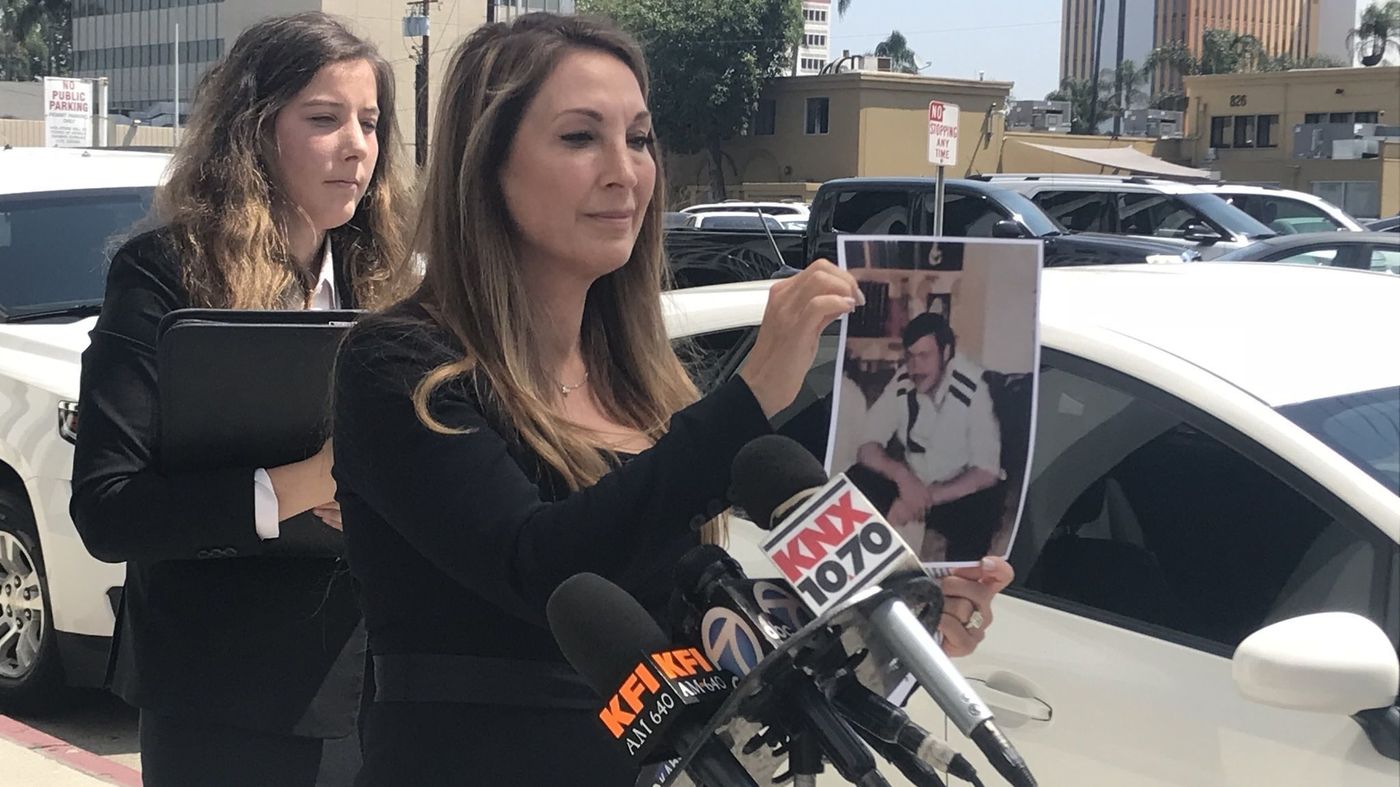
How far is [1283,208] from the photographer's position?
61.5 feet

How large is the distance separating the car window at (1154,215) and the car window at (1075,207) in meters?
0.34

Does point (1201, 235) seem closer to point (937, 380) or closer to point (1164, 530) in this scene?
point (1164, 530)

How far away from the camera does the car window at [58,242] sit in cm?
611

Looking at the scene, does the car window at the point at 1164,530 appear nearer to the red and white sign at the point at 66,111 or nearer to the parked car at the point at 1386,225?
the parked car at the point at 1386,225

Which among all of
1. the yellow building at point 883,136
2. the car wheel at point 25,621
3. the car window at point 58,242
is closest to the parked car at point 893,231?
the car window at point 58,242

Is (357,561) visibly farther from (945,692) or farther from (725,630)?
(945,692)

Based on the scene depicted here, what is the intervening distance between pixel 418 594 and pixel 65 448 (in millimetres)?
4057

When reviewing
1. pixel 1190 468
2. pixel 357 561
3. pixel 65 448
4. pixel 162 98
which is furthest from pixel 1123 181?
pixel 162 98

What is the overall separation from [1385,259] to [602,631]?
10228 mm

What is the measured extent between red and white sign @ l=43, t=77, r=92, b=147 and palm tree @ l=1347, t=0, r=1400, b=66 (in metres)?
60.0

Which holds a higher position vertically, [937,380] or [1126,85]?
[1126,85]

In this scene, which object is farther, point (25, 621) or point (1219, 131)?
point (1219, 131)

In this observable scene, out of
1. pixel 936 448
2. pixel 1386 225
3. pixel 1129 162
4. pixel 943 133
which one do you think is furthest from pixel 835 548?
pixel 1129 162

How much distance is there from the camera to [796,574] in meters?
1.35
